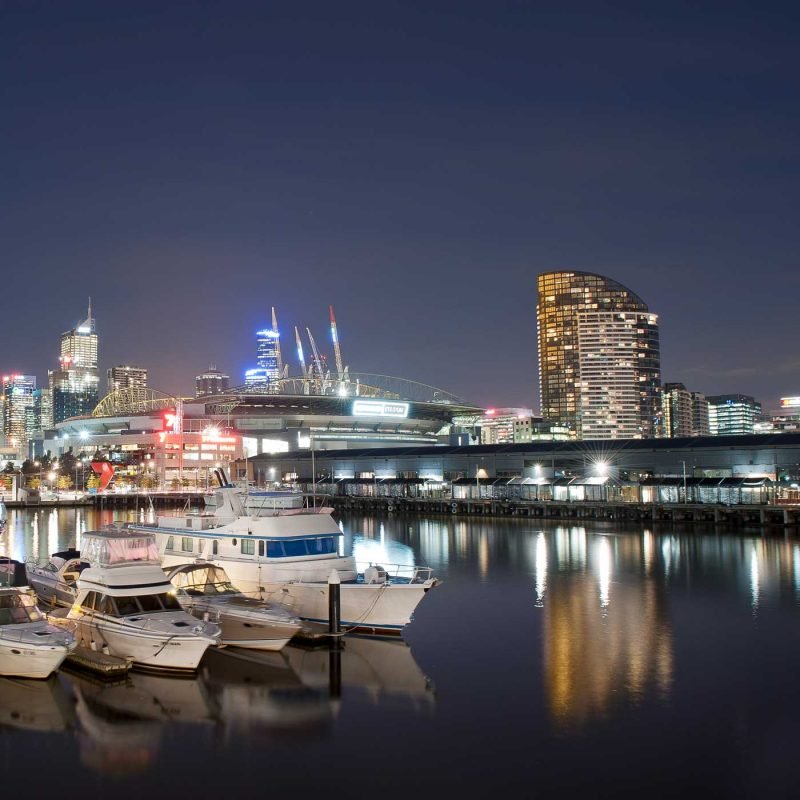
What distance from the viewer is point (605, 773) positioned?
1742 cm

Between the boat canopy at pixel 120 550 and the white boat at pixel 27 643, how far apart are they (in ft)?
9.30

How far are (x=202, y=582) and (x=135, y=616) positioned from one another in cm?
534

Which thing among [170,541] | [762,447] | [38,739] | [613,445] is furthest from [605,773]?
[613,445]

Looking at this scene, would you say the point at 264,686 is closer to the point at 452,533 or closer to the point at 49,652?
the point at 49,652

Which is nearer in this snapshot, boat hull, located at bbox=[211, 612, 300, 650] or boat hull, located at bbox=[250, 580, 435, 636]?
boat hull, located at bbox=[211, 612, 300, 650]

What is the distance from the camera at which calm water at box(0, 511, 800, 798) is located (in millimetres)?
17312

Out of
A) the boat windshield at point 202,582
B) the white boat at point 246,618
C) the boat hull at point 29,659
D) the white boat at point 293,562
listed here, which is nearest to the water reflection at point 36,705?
the boat hull at point 29,659

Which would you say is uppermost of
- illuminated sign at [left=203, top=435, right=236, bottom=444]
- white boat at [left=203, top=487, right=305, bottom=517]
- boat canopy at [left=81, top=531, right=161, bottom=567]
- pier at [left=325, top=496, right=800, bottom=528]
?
illuminated sign at [left=203, top=435, right=236, bottom=444]

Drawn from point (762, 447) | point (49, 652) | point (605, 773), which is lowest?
point (605, 773)

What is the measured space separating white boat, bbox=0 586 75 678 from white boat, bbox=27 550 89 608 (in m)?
4.95

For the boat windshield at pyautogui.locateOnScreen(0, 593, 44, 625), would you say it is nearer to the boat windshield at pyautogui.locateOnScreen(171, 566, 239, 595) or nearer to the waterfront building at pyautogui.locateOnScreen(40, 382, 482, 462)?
the boat windshield at pyautogui.locateOnScreen(171, 566, 239, 595)

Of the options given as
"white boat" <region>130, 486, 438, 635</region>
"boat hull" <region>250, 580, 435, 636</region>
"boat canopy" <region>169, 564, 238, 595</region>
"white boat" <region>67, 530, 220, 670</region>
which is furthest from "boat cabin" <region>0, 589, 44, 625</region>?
"boat hull" <region>250, 580, 435, 636</region>

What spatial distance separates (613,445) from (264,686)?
7589 centimetres

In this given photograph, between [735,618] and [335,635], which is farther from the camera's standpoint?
[735,618]
